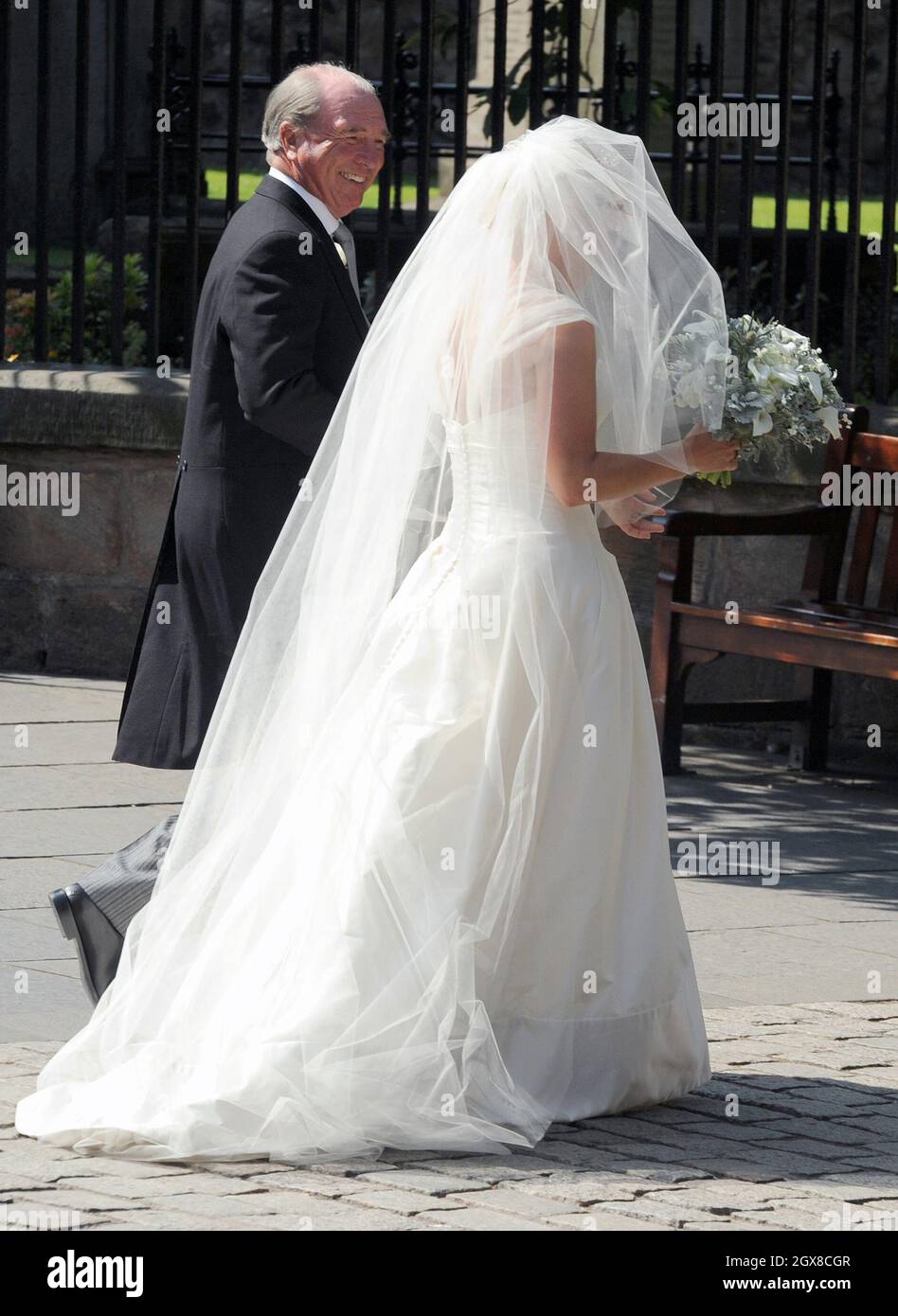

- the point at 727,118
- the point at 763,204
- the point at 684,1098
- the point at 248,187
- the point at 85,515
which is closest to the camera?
the point at 684,1098

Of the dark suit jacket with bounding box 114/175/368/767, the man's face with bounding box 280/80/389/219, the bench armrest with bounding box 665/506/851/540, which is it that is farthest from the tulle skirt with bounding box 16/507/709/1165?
the bench armrest with bounding box 665/506/851/540

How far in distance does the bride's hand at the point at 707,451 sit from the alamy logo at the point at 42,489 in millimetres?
4751

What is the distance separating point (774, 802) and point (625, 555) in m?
1.42

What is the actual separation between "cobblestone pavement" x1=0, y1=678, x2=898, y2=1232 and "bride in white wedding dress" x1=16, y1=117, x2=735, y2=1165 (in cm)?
16

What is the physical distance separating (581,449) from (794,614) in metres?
3.45

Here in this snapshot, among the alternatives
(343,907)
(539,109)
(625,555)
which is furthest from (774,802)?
(343,907)

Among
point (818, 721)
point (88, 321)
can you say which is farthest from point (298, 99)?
point (88, 321)

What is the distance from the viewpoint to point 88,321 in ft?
36.9

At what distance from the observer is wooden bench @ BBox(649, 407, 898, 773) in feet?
24.1

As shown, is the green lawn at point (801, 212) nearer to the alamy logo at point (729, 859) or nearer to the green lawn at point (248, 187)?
the green lawn at point (248, 187)

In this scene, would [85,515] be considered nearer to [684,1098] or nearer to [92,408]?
[92,408]

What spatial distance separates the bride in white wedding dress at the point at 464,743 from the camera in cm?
402

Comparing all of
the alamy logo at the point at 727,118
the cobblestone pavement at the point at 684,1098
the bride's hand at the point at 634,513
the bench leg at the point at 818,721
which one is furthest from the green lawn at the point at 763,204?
the bride's hand at the point at 634,513

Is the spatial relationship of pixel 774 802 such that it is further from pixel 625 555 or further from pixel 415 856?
pixel 415 856
